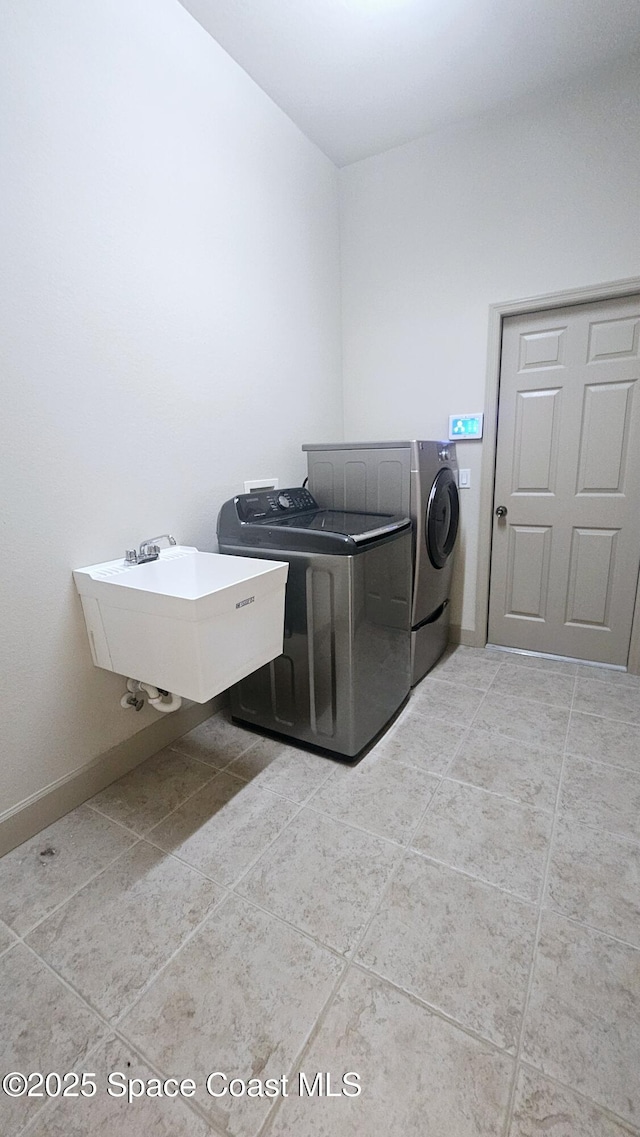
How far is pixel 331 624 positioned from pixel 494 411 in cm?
168

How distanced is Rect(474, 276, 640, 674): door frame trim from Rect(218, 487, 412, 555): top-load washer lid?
2.69ft

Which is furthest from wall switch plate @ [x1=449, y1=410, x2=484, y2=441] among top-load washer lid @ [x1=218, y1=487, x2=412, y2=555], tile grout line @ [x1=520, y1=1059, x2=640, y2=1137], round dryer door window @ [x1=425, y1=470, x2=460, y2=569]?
tile grout line @ [x1=520, y1=1059, x2=640, y2=1137]

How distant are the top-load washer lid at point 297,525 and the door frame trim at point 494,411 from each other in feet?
2.69

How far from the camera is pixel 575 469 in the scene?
2498 mm

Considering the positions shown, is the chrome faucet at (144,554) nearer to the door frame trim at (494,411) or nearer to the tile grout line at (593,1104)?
the tile grout line at (593,1104)

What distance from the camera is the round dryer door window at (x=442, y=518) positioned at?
7.45ft

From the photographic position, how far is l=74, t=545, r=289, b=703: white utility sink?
1317 millimetres

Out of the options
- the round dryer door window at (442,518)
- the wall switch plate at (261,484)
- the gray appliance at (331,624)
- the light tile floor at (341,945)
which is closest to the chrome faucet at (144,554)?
the gray appliance at (331,624)

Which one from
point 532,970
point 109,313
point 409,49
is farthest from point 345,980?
point 409,49

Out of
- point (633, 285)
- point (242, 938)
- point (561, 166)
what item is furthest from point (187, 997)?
point (561, 166)

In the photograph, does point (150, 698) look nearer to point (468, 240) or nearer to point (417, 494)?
point (417, 494)

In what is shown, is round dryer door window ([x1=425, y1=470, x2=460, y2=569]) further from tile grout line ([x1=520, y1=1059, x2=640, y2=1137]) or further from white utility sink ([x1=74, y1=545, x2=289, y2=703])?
tile grout line ([x1=520, y1=1059, x2=640, y2=1137])

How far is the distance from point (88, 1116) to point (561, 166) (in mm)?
3652

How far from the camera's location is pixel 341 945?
3.82 ft
